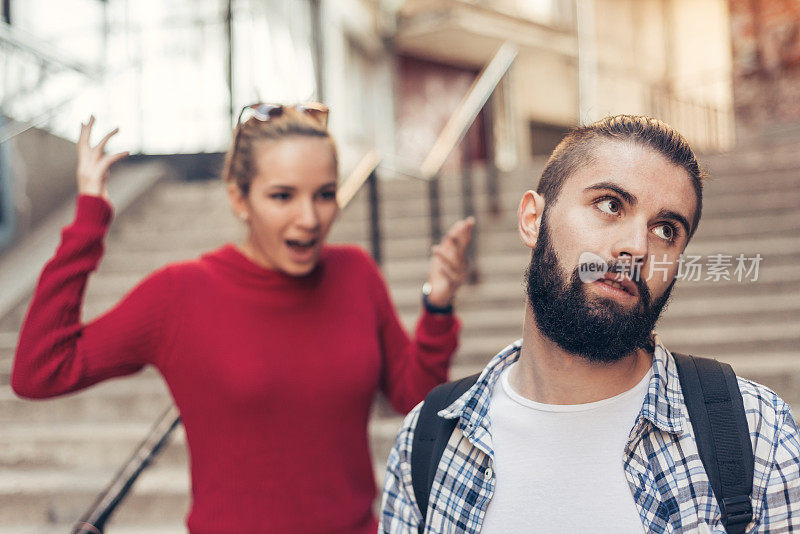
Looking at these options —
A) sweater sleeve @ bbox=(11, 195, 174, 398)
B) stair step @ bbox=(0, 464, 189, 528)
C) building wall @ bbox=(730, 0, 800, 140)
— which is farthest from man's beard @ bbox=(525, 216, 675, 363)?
building wall @ bbox=(730, 0, 800, 140)

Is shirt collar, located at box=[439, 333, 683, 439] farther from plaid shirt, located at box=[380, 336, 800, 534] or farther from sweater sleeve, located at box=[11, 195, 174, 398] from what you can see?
sweater sleeve, located at box=[11, 195, 174, 398]

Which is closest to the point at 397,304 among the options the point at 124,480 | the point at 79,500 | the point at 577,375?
the point at 79,500

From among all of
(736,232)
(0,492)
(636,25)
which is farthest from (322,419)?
(636,25)

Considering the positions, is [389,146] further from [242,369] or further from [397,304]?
[242,369]

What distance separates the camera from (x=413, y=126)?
39.9 ft

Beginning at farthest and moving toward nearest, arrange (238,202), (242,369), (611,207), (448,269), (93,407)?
(93,407) → (238,202) → (448,269) → (242,369) → (611,207)

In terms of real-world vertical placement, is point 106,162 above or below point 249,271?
above

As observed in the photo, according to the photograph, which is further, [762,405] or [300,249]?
[300,249]

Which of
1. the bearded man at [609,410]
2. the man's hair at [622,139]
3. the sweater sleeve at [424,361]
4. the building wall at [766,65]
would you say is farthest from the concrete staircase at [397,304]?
the building wall at [766,65]

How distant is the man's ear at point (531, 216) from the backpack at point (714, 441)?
0.37 m

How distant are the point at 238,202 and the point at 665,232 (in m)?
1.29

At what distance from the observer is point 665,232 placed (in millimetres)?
1368

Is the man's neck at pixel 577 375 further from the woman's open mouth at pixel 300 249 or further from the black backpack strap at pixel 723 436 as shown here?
the woman's open mouth at pixel 300 249

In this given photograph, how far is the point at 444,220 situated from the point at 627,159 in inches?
199
